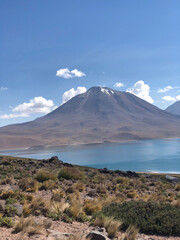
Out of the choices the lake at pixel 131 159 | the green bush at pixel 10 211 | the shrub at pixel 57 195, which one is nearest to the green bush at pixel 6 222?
the green bush at pixel 10 211

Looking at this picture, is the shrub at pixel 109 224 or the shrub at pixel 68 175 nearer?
the shrub at pixel 109 224

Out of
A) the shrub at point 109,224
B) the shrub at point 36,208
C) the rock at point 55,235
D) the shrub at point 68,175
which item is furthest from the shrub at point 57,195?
the shrub at point 68,175

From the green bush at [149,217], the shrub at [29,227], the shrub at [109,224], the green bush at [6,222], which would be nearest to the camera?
the shrub at [29,227]

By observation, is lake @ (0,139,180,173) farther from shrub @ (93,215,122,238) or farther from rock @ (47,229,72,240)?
rock @ (47,229,72,240)

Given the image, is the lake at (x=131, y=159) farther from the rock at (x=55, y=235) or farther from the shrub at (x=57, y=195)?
the rock at (x=55, y=235)

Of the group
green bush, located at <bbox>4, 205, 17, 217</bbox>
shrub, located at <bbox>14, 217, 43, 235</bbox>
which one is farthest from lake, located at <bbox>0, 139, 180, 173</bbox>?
shrub, located at <bbox>14, 217, 43, 235</bbox>

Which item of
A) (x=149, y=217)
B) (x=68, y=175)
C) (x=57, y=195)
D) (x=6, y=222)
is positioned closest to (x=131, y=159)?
(x=68, y=175)

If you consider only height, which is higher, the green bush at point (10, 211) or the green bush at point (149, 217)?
the green bush at point (10, 211)

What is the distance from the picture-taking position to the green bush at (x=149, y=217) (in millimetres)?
6453

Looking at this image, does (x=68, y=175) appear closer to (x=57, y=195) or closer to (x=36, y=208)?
(x=57, y=195)

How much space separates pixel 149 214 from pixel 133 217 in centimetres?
56

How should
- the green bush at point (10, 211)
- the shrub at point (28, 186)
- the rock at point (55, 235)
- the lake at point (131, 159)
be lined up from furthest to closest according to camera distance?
the lake at point (131, 159) < the shrub at point (28, 186) < the green bush at point (10, 211) < the rock at point (55, 235)

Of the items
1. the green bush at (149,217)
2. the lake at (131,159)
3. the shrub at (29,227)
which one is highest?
the shrub at (29,227)

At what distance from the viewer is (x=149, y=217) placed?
22.6 ft
